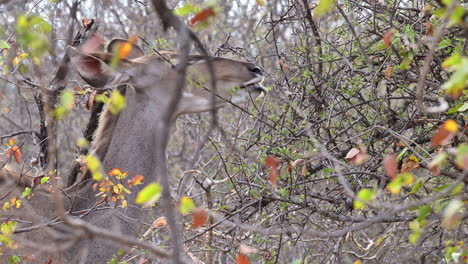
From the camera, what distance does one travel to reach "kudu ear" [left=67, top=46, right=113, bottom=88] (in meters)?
4.37

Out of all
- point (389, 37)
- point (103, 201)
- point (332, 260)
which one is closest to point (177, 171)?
point (103, 201)

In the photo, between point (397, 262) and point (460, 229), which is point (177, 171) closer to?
point (397, 262)

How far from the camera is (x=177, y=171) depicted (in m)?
7.96

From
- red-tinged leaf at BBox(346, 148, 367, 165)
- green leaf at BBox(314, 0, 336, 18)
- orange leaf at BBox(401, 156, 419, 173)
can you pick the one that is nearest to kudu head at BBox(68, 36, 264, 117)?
green leaf at BBox(314, 0, 336, 18)

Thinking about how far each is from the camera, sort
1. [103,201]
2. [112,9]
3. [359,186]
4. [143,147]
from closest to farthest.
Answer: [359,186], [103,201], [143,147], [112,9]

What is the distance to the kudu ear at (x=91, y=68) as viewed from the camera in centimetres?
437

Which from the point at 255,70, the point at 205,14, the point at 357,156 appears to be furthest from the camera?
the point at 255,70

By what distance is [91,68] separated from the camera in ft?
14.9

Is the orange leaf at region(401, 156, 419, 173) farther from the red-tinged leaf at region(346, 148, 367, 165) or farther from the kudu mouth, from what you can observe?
the kudu mouth

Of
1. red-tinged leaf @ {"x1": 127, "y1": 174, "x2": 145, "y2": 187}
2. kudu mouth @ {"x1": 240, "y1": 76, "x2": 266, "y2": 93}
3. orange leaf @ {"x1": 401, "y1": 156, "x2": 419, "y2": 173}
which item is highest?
kudu mouth @ {"x1": 240, "y1": 76, "x2": 266, "y2": 93}

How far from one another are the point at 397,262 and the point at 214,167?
9.03ft

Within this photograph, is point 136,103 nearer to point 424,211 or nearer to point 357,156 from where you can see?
point 357,156

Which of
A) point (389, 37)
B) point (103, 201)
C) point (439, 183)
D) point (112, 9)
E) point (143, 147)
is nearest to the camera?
point (389, 37)

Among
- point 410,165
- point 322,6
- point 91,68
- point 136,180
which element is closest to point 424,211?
point 410,165
